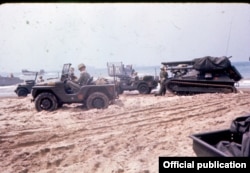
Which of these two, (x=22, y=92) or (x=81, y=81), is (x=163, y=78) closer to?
(x=81, y=81)

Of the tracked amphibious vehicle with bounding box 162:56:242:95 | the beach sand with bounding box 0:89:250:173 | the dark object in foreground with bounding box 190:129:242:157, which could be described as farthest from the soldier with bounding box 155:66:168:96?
the dark object in foreground with bounding box 190:129:242:157

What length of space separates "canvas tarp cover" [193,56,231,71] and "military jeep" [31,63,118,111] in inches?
152

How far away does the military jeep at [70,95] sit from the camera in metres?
7.23

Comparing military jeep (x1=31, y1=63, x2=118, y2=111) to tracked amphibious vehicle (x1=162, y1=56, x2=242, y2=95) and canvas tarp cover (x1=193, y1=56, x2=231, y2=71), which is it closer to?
tracked amphibious vehicle (x1=162, y1=56, x2=242, y2=95)

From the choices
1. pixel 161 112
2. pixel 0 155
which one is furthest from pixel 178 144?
pixel 0 155

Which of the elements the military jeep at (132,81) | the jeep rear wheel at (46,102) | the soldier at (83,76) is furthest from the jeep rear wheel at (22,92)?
the soldier at (83,76)

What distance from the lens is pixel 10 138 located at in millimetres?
4695

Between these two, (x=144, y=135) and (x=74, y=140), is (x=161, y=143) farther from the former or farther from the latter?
(x=74, y=140)

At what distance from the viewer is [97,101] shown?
7242 mm

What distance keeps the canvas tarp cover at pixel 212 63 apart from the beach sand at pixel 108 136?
2.54 metres

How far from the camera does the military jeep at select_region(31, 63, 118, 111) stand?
23.7ft

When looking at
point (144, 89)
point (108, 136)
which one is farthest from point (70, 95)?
point (144, 89)

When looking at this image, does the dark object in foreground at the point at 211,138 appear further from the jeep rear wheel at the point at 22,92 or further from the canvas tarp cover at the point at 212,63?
the jeep rear wheel at the point at 22,92

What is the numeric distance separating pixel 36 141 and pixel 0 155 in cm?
67
